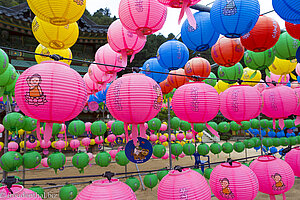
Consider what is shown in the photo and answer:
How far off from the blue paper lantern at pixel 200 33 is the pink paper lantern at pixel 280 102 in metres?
1.22

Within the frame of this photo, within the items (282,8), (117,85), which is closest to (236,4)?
(282,8)

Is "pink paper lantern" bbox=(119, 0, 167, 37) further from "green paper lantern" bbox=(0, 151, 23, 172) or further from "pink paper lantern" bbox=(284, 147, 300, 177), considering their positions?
"green paper lantern" bbox=(0, 151, 23, 172)

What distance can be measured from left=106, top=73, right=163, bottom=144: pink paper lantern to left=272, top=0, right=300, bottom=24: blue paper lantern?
1271mm

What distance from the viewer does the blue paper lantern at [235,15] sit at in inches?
81.1

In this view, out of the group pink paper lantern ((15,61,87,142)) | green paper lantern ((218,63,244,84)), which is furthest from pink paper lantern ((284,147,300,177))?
pink paper lantern ((15,61,87,142))

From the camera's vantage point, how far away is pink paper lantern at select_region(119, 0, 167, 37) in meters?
2.07

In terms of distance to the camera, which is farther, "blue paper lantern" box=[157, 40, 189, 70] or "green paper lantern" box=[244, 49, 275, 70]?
"blue paper lantern" box=[157, 40, 189, 70]

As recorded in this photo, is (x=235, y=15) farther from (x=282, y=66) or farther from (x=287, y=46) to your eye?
(x=282, y=66)

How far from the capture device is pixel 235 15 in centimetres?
206

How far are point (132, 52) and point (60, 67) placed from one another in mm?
1402

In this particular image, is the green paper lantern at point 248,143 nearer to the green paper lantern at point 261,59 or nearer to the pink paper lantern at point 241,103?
the green paper lantern at point 261,59

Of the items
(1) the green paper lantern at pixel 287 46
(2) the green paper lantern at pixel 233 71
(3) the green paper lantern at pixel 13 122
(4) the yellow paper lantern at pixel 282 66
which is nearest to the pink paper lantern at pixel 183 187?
(1) the green paper lantern at pixel 287 46

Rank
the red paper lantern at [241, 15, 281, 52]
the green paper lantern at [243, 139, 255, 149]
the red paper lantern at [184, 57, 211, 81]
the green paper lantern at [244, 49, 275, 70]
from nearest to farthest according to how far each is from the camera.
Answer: the red paper lantern at [241, 15, 281, 52] → the green paper lantern at [244, 49, 275, 70] → the red paper lantern at [184, 57, 211, 81] → the green paper lantern at [243, 139, 255, 149]

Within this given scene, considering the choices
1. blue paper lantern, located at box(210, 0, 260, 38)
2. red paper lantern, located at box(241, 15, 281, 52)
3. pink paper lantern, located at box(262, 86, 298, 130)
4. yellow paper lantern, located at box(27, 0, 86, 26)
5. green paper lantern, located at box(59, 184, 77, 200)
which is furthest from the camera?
green paper lantern, located at box(59, 184, 77, 200)
